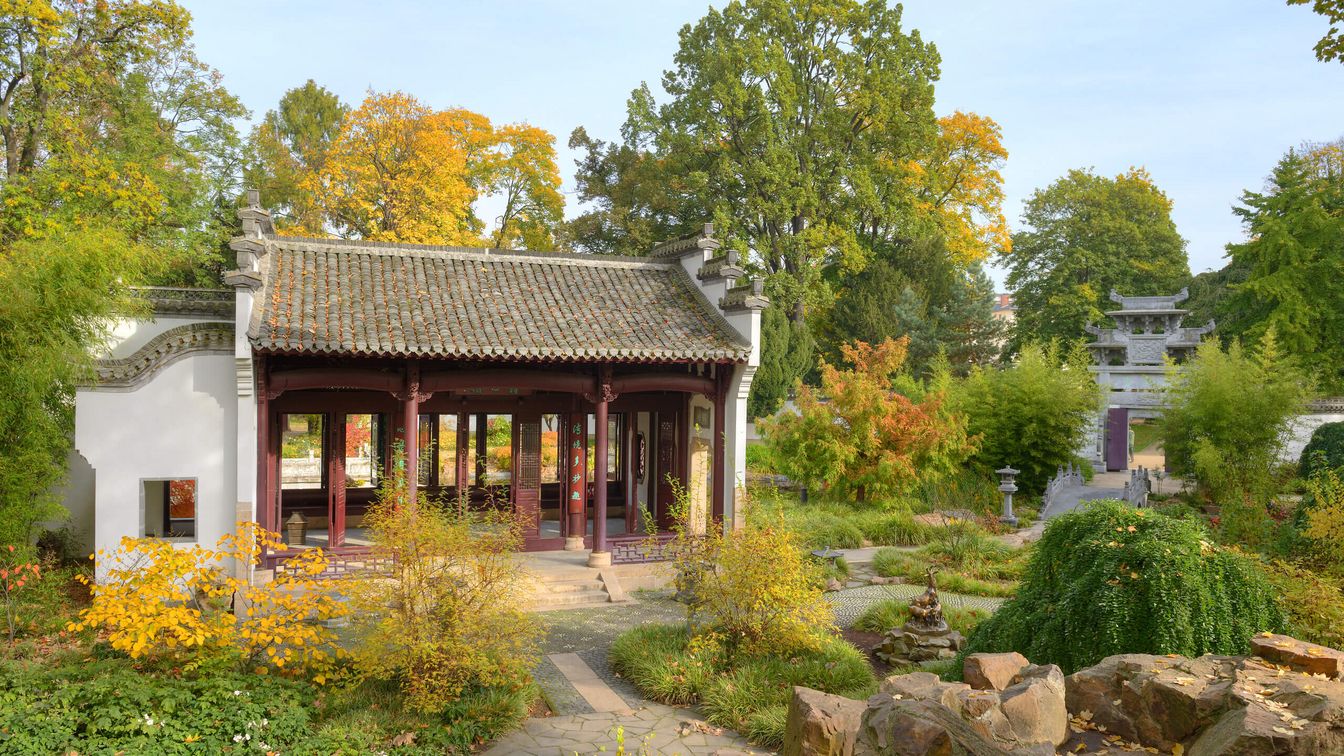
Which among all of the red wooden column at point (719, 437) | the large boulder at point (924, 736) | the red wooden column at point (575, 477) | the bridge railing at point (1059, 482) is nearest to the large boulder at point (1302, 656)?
the large boulder at point (924, 736)

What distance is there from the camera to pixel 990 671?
7305 millimetres

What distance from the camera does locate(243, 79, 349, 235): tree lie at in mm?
30812

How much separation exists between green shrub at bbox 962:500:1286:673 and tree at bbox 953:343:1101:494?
12742mm

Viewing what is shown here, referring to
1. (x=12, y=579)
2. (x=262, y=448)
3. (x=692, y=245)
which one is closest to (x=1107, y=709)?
(x=262, y=448)

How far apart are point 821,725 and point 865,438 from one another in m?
12.7

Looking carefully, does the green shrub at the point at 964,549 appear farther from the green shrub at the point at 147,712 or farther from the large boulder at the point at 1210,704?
the green shrub at the point at 147,712

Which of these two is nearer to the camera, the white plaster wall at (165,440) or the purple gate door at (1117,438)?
the white plaster wall at (165,440)

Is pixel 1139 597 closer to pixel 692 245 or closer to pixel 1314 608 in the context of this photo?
pixel 1314 608

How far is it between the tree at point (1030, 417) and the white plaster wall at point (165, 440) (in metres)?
15.5

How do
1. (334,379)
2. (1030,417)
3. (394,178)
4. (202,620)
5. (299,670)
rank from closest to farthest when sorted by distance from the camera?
(202,620) < (299,670) < (334,379) < (1030,417) < (394,178)

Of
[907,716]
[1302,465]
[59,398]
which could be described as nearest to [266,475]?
[59,398]

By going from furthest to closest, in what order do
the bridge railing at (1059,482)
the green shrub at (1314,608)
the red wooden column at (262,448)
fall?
the bridge railing at (1059,482) → the red wooden column at (262,448) → the green shrub at (1314,608)

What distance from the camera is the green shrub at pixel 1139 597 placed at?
7770mm

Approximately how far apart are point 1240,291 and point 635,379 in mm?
21809
